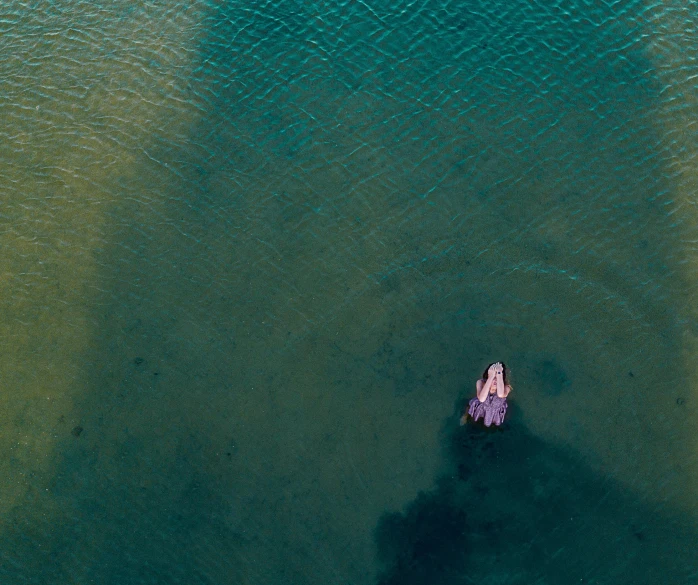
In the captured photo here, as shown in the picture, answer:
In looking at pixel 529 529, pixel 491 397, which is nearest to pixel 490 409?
pixel 491 397

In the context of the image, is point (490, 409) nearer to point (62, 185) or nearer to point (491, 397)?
point (491, 397)

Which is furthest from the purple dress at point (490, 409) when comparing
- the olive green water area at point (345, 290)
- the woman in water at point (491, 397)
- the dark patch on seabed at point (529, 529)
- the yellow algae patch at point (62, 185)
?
the yellow algae patch at point (62, 185)

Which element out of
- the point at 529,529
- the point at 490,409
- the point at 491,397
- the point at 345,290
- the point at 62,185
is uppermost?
the point at 62,185

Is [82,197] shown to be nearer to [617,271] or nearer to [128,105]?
[128,105]

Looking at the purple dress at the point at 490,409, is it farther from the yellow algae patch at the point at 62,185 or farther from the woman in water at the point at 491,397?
the yellow algae patch at the point at 62,185

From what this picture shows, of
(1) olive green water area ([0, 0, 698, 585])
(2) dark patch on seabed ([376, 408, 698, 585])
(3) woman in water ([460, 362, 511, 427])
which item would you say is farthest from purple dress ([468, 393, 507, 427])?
(2) dark patch on seabed ([376, 408, 698, 585])

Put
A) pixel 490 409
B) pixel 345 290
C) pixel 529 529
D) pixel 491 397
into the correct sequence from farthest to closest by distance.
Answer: pixel 345 290, pixel 490 409, pixel 491 397, pixel 529 529

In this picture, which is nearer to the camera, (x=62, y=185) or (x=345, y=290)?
(x=345, y=290)

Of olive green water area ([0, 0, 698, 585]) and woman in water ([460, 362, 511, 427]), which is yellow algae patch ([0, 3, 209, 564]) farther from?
woman in water ([460, 362, 511, 427])
